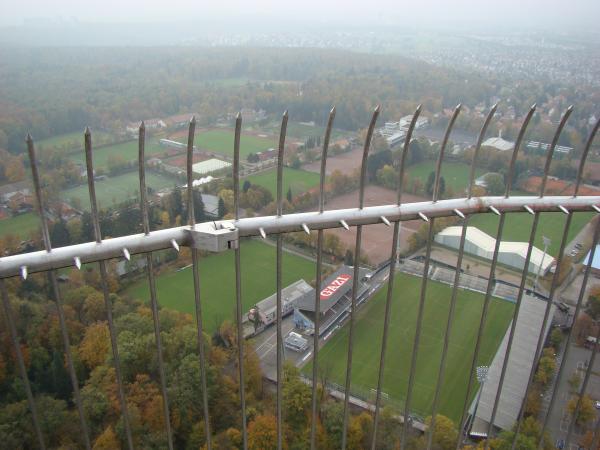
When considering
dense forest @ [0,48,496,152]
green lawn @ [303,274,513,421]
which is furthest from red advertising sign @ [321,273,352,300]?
dense forest @ [0,48,496,152]

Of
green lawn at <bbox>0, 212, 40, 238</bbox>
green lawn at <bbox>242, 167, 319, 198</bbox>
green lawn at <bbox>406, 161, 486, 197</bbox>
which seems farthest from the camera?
green lawn at <bbox>242, 167, 319, 198</bbox>

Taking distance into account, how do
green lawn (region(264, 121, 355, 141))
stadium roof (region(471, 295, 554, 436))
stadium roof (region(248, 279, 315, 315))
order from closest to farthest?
1. stadium roof (region(471, 295, 554, 436))
2. stadium roof (region(248, 279, 315, 315))
3. green lawn (region(264, 121, 355, 141))

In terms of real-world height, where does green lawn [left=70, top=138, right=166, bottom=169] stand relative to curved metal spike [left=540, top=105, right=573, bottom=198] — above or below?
below

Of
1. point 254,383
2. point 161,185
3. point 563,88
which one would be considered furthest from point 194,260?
point 563,88

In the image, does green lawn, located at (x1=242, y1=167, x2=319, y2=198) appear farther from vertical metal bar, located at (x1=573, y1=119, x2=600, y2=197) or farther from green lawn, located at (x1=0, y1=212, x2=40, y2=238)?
vertical metal bar, located at (x1=573, y1=119, x2=600, y2=197)

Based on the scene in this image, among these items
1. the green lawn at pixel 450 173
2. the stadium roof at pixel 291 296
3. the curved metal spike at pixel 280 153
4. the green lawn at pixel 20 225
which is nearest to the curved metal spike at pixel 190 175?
the curved metal spike at pixel 280 153

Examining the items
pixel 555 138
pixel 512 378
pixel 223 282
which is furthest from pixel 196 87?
pixel 555 138

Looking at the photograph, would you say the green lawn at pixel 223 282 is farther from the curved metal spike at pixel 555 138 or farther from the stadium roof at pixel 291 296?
the curved metal spike at pixel 555 138
